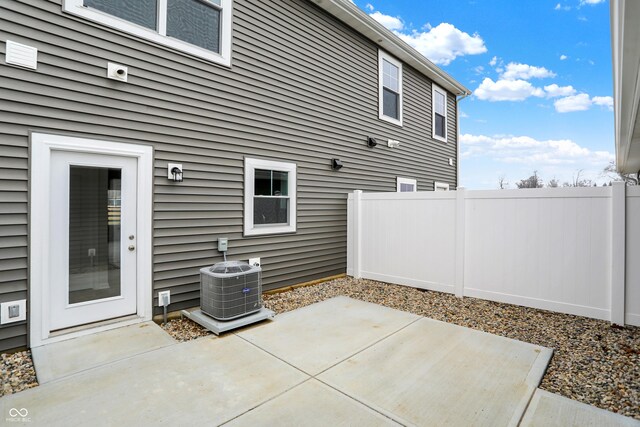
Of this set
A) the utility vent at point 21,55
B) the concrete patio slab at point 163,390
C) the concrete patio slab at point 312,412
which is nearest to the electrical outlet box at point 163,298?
the concrete patio slab at point 163,390

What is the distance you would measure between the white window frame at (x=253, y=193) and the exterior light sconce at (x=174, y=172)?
1013mm

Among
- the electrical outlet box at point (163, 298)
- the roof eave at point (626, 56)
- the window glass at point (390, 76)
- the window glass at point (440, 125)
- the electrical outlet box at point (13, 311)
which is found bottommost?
the electrical outlet box at point (163, 298)

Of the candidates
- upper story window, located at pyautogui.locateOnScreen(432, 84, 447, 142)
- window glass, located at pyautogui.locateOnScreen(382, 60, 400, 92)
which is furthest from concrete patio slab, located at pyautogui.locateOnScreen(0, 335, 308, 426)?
upper story window, located at pyautogui.locateOnScreen(432, 84, 447, 142)

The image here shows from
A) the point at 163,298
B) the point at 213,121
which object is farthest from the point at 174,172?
the point at 163,298

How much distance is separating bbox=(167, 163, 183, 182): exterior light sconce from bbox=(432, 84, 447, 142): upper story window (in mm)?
7784

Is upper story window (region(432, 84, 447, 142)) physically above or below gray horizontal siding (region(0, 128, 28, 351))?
above

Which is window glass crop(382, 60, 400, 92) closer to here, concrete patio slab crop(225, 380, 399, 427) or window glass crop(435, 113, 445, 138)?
window glass crop(435, 113, 445, 138)

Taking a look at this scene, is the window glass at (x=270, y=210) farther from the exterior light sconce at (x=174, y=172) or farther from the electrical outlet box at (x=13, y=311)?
the electrical outlet box at (x=13, y=311)

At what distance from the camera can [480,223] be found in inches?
188

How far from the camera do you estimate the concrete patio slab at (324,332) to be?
117 inches

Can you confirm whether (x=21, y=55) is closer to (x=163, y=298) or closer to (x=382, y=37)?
(x=163, y=298)

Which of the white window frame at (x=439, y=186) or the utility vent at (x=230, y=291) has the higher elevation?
the white window frame at (x=439, y=186)

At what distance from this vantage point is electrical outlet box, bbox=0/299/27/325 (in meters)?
2.92

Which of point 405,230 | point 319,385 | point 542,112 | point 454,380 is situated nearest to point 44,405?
point 319,385
